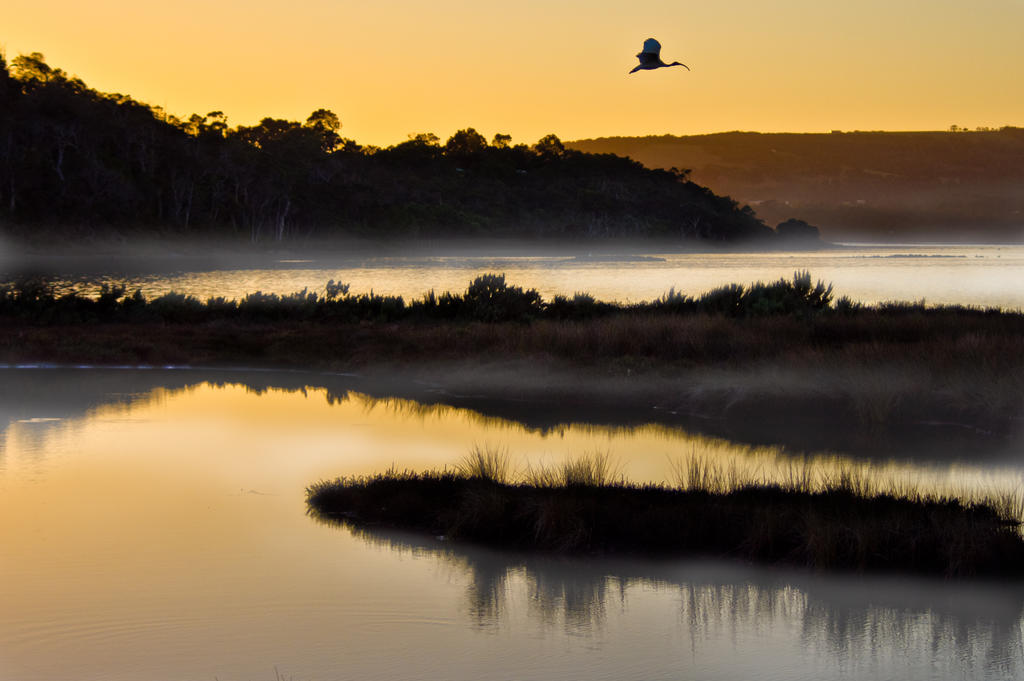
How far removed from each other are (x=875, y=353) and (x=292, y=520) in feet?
42.3

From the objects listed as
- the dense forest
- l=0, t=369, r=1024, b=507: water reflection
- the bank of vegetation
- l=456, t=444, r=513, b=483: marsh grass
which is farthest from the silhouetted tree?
l=456, t=444, r=513, b=483: marsh grass

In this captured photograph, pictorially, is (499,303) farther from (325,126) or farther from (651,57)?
(325,126)

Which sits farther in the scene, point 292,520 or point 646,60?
point 646,60

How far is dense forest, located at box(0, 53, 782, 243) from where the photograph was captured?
116625mm

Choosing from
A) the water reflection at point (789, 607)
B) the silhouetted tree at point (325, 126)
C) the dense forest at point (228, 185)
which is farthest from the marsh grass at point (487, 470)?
the silhouetted tree at point (325, 126)

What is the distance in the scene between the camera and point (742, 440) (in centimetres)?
1714

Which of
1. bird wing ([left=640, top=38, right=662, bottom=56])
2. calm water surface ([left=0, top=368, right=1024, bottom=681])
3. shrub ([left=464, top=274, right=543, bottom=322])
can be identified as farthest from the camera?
shrub ([left=464, top=274, right=543, bottom=322])

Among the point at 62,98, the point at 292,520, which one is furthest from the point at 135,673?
the point at 62,98

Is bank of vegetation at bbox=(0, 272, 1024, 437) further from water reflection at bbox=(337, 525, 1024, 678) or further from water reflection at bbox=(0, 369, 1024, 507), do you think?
water reflection at bbox=(337, 525, 1024, 678)

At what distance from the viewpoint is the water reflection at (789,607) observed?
8117 millimetres

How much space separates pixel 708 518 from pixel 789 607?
1696 mm

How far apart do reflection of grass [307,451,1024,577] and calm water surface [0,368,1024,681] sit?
1.00 ft

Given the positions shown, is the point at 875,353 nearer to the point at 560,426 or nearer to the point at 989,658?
the point at 560,426

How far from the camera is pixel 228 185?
453 feet
